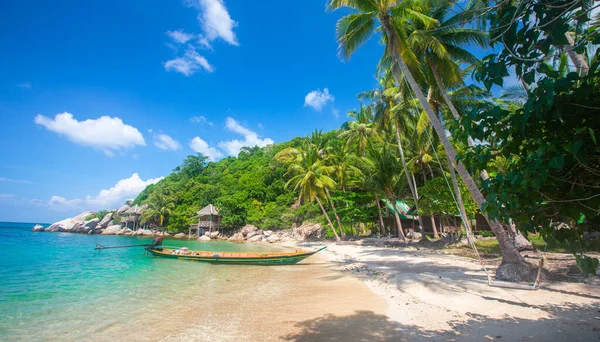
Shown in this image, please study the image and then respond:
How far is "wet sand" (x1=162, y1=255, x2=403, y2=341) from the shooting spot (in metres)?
4.59

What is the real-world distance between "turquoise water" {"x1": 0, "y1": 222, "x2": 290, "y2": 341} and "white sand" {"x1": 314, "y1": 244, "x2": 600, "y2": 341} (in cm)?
480

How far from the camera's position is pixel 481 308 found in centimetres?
516

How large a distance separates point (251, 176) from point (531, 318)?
35938mm

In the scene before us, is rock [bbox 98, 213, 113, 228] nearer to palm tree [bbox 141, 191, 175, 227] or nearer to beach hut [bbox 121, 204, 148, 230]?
beach hut [bbox 121, 204, 148, 230]

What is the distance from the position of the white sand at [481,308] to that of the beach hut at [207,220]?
29170mm

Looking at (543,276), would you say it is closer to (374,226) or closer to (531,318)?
(531,318)

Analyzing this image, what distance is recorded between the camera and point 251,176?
3872cm

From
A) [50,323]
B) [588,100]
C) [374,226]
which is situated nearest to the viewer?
[588,100]

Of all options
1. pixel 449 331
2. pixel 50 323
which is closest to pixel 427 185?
pixel 449 331

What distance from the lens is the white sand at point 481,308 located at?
4.00 m

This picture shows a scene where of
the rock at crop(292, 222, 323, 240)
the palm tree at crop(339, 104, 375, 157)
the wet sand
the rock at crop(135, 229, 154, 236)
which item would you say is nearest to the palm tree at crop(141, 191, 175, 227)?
the rock at crop(135, 229, 154, 236)

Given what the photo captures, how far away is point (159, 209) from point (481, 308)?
42958mm

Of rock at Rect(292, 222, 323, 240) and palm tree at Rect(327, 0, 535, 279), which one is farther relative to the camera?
rock at Rect(292, 222, 323, 240)

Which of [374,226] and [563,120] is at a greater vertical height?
[563,120]
